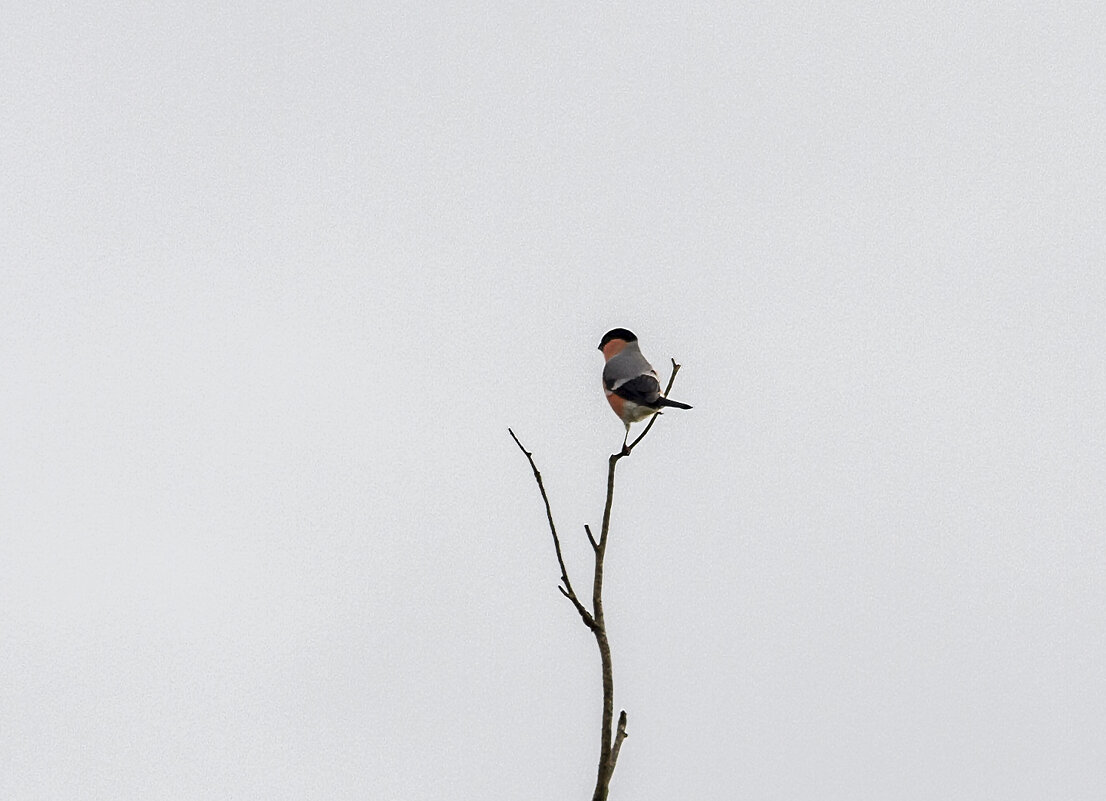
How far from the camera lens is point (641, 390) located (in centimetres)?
985

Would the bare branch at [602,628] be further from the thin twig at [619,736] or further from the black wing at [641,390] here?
the black wing at [641,390]

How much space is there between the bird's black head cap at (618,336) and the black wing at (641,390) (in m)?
1.69

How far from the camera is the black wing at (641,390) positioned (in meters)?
9.84

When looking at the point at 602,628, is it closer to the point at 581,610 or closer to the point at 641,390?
the point at 581,610

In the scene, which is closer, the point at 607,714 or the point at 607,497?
the point at 607,714

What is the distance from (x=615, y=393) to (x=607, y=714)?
5.82 m

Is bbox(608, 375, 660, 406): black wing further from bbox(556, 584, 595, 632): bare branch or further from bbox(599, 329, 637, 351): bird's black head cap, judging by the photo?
bbox(556, 584, 595, 632): bare branch

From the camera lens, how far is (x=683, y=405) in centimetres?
959

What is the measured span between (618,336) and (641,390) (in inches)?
78.8

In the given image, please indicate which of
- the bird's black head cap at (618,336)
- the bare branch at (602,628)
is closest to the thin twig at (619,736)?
the bare branch at (602,628)

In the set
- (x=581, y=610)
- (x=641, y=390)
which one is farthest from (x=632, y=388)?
(x=581, y=610)

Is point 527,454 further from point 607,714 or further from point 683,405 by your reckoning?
point 683,405

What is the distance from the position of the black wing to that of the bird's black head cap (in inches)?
66.6

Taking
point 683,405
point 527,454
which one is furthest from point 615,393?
point 527,454
